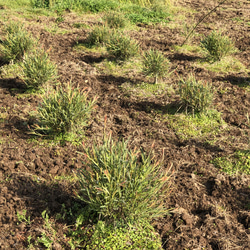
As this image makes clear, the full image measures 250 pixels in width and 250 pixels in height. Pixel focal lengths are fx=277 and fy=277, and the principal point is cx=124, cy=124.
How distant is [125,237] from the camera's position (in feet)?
9.66

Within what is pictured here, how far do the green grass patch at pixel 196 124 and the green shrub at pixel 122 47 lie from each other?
7.52 feet

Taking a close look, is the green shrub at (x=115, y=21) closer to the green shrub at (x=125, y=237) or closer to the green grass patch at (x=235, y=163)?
the green grass patch at (x=235, y=163)

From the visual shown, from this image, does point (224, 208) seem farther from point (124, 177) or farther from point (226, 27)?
point (226, 27)

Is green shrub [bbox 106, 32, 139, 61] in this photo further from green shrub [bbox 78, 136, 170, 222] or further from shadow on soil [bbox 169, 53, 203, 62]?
green shrub [bbox 78, 136, 170, 222]

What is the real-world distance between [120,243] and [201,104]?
116 inches

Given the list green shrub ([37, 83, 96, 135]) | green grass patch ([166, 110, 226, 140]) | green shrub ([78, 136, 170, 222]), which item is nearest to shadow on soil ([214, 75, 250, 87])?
green grass patch ([166, 110, 226, 140])

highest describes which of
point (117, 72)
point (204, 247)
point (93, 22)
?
point (93, 22)

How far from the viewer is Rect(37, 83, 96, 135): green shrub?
13.8 feet

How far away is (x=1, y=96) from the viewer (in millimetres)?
5312

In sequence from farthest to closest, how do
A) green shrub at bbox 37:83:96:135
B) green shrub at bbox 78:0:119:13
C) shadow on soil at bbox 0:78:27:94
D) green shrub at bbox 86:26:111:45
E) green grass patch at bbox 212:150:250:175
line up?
green shrub at bbox 78:0:119:13 < green shrub at bbox 86:26:111:45 < shadow on soil at bbox 0:78:27:94 < green shrub at bbox 37:83:96:135 < green grass patch at bbox 212:150:250:175

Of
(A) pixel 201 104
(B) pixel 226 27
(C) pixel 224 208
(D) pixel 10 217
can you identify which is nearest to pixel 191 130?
(A) pixel 201 104

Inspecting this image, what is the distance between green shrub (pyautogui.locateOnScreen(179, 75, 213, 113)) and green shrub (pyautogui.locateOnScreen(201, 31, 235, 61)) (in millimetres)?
2232

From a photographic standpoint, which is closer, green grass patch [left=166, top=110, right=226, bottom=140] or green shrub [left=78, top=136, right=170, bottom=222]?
green shrub [left=78, top=136, right=170, bottom=222]

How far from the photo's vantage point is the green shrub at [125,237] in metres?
2.85
